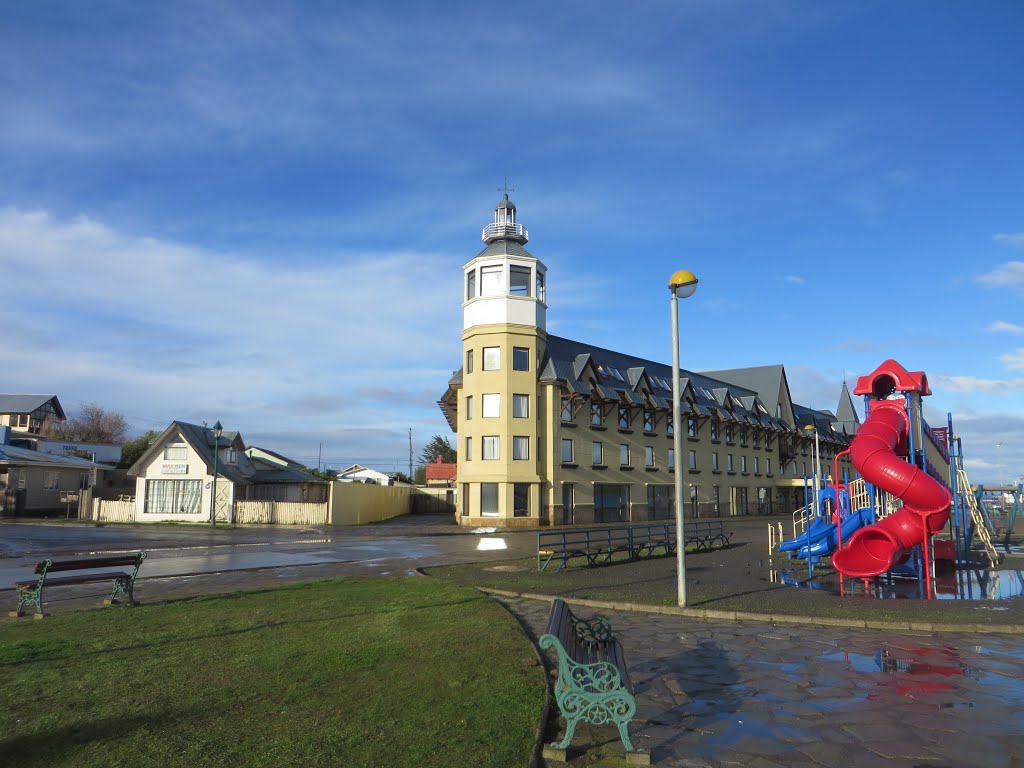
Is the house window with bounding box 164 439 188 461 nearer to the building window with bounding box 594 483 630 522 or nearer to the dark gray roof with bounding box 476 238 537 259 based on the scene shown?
the dark gray roof with bounding box 476 238 537 259

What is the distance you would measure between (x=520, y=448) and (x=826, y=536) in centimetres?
2581

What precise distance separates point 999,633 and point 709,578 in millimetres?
6772

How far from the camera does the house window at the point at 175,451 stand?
150 feet

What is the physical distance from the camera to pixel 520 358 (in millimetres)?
44562

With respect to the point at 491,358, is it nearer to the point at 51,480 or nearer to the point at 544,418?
the point at 544,418

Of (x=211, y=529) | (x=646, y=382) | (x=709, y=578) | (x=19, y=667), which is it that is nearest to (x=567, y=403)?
(x=646, y=382)

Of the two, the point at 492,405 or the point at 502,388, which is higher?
the point at 502,388

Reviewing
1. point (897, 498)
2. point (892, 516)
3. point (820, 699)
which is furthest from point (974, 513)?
point (820, 699)

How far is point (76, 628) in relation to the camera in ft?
33.1

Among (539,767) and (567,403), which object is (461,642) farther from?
(567,403)

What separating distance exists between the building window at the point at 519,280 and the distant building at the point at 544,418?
6cm

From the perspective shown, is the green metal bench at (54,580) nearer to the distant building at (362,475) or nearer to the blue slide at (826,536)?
the blue slide at (826,536)

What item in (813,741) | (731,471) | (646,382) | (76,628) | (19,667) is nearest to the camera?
(813,741)

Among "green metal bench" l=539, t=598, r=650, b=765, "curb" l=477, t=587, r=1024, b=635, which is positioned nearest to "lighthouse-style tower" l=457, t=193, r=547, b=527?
"curb" l=477, t=587, r=1024, b=635
